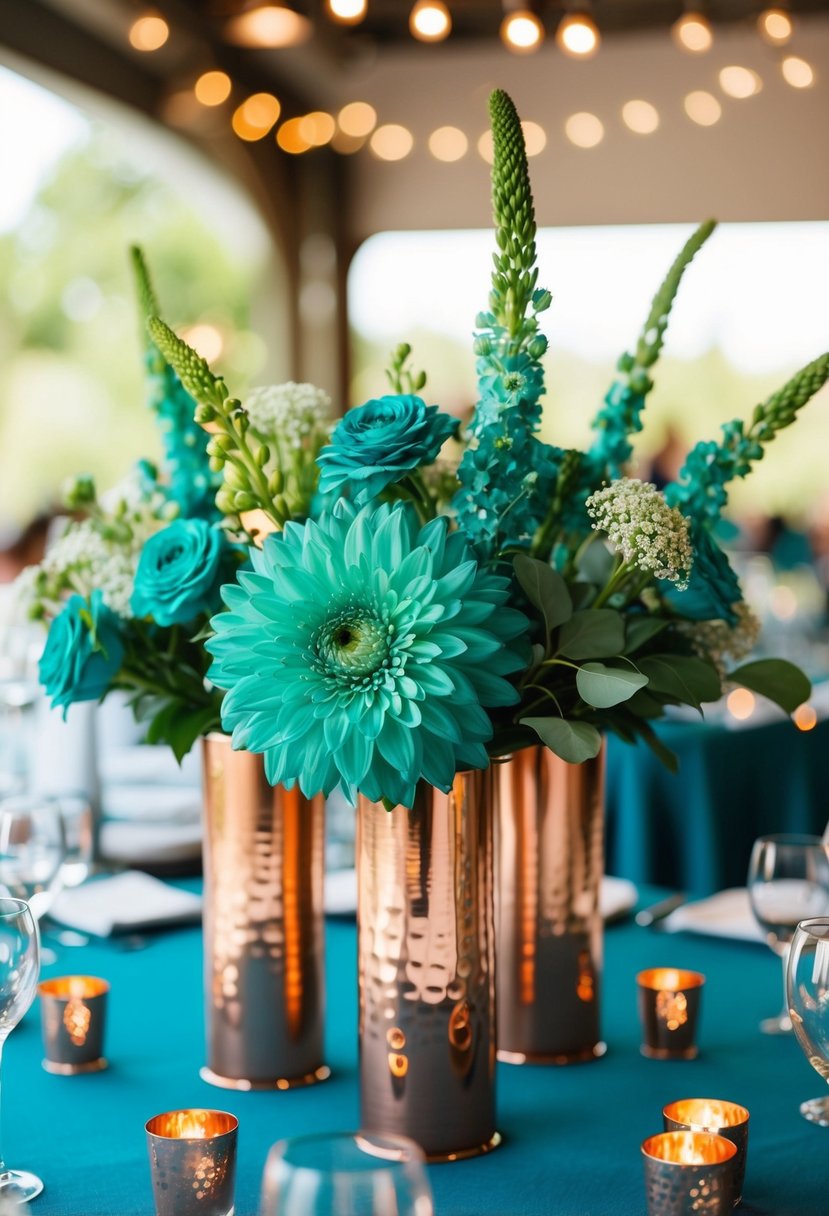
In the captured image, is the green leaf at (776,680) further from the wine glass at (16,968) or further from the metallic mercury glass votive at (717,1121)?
the wine glass at (16,968)

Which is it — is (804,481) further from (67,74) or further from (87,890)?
(87,890)

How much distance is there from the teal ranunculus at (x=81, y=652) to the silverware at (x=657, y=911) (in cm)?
68

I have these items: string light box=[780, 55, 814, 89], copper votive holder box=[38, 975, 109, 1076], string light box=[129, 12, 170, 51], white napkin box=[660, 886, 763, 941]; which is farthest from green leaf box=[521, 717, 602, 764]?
string light box=[129, 12, 170, 51]

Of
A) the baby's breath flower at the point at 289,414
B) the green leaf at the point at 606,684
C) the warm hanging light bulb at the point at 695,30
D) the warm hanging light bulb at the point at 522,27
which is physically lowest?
the green leaf at the point at 606,684

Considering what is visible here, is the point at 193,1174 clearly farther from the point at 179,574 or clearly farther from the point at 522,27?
the point at 522,27

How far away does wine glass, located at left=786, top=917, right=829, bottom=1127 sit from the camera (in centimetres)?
87

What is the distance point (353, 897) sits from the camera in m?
1.47

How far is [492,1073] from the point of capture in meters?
0.95

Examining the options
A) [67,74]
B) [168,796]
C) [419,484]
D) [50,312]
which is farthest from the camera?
[50,312]

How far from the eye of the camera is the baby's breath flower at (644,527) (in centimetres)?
91

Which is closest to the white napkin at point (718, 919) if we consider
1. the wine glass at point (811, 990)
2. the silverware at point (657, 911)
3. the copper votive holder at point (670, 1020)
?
the silverware at point (657, 911)

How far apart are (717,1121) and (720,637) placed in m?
0.35

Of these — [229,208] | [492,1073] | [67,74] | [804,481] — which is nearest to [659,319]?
[492,1073]

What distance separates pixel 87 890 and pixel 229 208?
6259 millimetres
